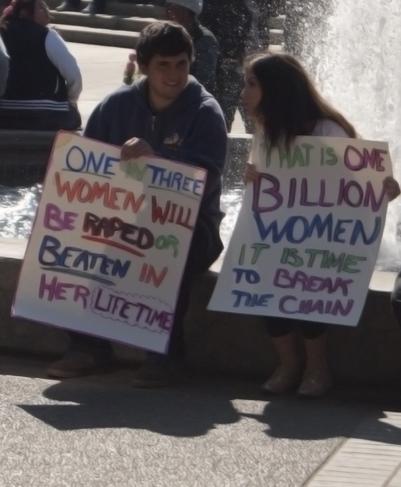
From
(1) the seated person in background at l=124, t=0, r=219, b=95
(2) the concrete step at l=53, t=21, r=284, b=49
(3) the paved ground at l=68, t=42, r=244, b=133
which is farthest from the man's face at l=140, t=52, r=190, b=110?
(2) the concrete step at l=53, t=21, r=284, b=49

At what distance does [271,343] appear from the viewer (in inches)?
257

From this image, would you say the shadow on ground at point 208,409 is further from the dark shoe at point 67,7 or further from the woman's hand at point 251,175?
the dark shoe at point 67,7

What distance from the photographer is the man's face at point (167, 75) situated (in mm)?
6375

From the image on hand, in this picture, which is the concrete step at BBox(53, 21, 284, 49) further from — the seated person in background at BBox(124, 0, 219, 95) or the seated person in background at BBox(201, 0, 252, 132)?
the seated person in background at BBox(124, 0, 219, 95)

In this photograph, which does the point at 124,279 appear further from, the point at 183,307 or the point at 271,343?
the point at 271,343

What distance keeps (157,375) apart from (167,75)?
3.88ft

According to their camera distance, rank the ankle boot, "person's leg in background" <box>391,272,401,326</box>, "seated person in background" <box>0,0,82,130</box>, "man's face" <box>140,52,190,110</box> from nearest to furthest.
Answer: "person's leg in background" <box>391,272,401,326</box> → the ankle boot → "man's face" <box>140,52,190,110</box> → "seated person in background" <box>0,0,82,130</box>

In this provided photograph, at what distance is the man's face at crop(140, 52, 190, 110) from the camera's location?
6.38 meters

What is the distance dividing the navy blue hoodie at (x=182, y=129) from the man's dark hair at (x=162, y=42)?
16 centimetres

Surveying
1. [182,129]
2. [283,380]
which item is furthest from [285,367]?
[182,129]

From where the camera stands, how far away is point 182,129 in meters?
6.43

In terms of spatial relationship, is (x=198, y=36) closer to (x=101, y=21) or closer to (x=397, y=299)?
(x=397, y=299)

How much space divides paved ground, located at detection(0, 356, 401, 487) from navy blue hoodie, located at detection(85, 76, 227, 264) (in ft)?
2.34

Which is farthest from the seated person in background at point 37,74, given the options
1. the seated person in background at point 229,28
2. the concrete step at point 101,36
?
the concrete step at point 101,36
